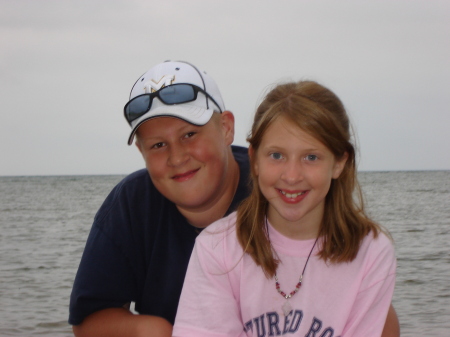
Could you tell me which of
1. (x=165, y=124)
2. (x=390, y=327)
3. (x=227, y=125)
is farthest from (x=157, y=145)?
(x=390, y=327)

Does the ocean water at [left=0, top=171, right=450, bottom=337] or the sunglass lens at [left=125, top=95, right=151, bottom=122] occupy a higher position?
the sunglass lens at [left=125, top=95, right=151, bottom=122]

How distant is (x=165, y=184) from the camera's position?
2.60 metres

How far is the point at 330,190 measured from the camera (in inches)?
96.3

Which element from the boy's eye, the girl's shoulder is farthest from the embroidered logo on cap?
the girl's shoulder

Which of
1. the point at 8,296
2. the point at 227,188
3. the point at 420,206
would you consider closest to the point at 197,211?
the point at 227,188

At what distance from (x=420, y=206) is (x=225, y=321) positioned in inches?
607

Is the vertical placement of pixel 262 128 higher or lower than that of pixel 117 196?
higher

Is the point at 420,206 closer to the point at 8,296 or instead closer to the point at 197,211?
the point at 8,296

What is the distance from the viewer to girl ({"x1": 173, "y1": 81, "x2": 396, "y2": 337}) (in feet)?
7.29

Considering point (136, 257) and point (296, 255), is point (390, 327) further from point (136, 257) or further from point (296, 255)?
point (136, 257)

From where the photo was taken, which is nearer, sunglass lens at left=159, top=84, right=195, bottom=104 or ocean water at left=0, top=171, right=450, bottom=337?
sunglass lens at left=159, top=84, right=195, bottom=104

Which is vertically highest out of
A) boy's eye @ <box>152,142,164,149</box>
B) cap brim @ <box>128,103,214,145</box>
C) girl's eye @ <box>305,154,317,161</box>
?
cap brim @ <box>128,103,214,145</box>

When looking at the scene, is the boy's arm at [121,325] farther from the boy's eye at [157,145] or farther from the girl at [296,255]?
the boy's eye at [157,145]

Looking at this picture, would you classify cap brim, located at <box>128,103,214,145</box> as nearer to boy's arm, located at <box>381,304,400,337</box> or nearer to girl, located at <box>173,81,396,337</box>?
girl, located at <box>173,81,396,337</box>
